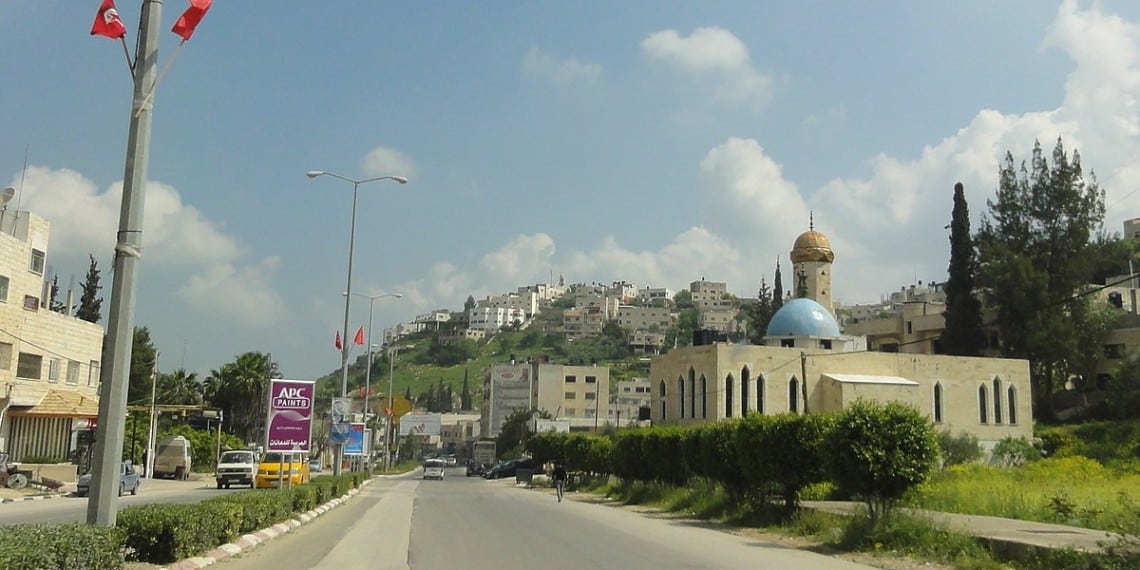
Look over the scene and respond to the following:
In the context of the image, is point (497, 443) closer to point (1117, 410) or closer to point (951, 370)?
point (951, 370)

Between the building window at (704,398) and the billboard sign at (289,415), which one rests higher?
the building window at (704,398)

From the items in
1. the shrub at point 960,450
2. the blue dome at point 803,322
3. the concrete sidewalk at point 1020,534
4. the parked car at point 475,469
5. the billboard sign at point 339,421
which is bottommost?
the parked car at point 475,469

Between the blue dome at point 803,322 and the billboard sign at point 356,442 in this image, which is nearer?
the billboard sign at point 356,442

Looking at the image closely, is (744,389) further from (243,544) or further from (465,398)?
(465,398)

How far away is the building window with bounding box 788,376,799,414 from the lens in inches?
2272

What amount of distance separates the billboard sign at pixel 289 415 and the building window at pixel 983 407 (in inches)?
2073

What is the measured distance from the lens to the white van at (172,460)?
51281 mm

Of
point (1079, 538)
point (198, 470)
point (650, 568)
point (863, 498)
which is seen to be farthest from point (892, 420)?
point (198, 470)

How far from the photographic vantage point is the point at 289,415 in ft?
73.7

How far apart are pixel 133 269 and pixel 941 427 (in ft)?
194

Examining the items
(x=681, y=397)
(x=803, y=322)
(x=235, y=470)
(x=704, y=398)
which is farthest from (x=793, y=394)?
(x=235, y=470)

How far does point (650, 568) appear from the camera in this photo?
1392cm

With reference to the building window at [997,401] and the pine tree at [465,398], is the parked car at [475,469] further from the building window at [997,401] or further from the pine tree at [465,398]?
the pine tree at [465,398]

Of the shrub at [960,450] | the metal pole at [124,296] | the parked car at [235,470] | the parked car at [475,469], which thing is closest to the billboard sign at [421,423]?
the parked car at [475,469]
